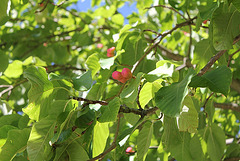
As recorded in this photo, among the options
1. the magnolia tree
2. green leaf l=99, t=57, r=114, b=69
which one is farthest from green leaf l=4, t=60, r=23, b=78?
green leaf l=99, t=57, r=114, b=69

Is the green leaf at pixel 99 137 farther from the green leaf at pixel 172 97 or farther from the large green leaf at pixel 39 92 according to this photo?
the green leaf at pixel 172 97

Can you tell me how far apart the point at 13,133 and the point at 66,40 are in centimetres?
208

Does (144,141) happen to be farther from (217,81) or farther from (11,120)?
(11,120)

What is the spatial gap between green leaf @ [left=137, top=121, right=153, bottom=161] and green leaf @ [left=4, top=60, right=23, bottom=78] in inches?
41.3

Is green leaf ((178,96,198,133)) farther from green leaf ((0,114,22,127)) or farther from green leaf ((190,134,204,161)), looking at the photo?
→ green leaf ((0,114,22,127))

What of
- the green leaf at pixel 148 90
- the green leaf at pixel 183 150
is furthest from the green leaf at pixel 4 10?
the green leaf at pixel 183 150

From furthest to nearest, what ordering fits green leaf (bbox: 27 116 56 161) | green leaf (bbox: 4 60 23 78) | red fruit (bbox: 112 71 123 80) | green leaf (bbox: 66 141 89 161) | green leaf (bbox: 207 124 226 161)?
green leaf (bbox: 4 60 23 78), green leaf (bbox: 207 124 226 161), red fruit (bbox: 112 71 123 80), green leaf (bbox: 66 141 89 161), green leaf (bbox: 27 116 56 161)

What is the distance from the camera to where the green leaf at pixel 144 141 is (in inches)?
43.3

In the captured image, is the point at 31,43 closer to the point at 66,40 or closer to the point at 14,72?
the point at 66,40

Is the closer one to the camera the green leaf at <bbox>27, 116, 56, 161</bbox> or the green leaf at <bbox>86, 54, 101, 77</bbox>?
the green leaf at <bbox>27, 116, 56, 161</bbox>

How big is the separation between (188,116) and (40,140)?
471 mm

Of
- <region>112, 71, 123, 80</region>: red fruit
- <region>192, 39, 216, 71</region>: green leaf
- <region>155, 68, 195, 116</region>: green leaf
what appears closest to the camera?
<region>155, 68, 195, 116</region>: green leaf

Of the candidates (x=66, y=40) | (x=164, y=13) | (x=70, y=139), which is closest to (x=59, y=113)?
(x=70, y=139)

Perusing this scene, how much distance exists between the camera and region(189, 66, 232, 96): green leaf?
33.9 inches
